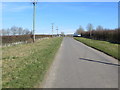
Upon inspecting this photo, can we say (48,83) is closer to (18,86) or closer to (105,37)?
(18,86)

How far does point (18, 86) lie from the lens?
6.37m

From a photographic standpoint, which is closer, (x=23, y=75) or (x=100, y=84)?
(x=100, y=84)

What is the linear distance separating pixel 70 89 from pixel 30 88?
127 centimetres

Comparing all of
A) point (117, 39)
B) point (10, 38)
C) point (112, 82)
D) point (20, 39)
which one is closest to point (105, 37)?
point (117, 39)

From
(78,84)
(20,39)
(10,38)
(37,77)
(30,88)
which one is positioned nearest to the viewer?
(30,88)

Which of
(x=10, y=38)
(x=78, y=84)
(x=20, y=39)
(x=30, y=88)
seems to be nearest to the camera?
(x=30, y=88)

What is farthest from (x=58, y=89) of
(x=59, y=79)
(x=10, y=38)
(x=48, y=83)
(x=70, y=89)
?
(x=10, y=38)

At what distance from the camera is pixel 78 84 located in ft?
23.2

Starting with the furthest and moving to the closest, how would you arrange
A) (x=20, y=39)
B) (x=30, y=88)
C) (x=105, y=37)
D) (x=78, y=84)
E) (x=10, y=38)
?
(x=105, y=37) → (x=20, y=39) → (x=10, y=38) → (x=78, y=84) → (x=30, y=88)

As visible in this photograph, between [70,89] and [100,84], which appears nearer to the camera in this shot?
[70,89]

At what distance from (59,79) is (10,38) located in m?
36.0

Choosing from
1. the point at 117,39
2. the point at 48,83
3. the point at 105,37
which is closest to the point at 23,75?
the point at 48,83

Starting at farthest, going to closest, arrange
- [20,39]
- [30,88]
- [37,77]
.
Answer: [20,39], [37,77], [30,88]

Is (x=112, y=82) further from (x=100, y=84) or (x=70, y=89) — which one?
(x=70, y=89)
